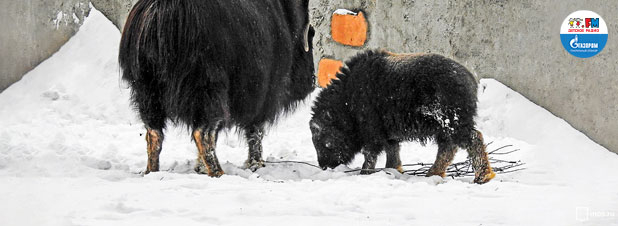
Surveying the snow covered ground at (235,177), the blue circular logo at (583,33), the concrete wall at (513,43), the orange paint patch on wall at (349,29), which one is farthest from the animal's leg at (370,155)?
the orange paint patch on wall at (349,29)

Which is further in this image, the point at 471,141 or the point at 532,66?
the point at 532,66

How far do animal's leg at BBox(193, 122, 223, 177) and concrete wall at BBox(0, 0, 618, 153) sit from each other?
11.8 feet

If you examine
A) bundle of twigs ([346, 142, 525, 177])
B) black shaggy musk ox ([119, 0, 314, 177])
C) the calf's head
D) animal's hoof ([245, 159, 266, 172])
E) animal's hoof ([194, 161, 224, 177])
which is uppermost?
black shaggy musk ox ([119, 0, 314, 177])

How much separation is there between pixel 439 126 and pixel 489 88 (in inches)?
109

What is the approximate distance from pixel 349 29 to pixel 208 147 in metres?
4.27

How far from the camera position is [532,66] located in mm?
6977

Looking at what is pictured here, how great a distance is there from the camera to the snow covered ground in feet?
11.4

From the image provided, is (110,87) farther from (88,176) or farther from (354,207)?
(354,207)

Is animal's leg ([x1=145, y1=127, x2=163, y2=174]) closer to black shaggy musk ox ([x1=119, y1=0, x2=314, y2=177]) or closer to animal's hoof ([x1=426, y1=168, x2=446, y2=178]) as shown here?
black shaggy musk ox ([x1=119, y1=0, x2=314, y2=177])

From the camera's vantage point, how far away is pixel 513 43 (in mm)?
7195

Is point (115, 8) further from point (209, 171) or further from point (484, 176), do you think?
point (484, 176)

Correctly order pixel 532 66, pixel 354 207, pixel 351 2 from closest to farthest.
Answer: pixel 354 207, pixel 532 66, pixel 351 2

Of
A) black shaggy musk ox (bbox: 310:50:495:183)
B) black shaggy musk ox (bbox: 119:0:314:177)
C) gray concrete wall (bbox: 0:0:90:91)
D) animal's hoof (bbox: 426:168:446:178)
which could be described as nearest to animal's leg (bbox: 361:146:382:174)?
black shaggy musk ox (bbox: 310:50:495:183)

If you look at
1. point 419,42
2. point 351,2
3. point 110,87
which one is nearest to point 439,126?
point 419,42
